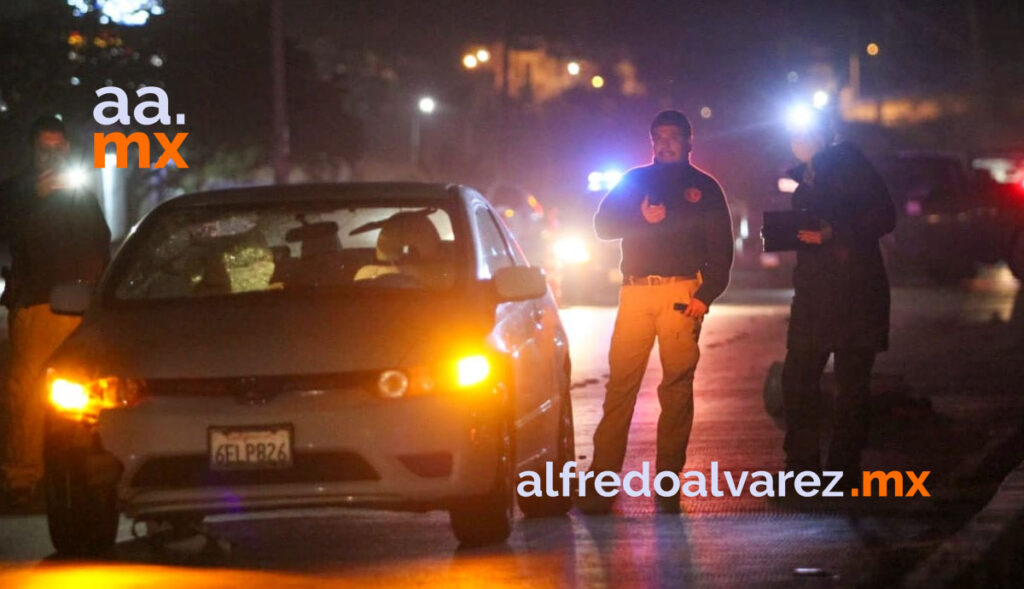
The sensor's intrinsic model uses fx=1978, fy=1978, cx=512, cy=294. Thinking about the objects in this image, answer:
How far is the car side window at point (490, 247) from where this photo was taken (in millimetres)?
8320

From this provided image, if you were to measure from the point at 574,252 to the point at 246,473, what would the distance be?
2088 cm

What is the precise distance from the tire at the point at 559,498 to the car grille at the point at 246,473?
1639 millimetres

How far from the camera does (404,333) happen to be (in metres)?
7.51

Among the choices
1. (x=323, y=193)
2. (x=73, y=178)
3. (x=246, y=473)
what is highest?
(x=73, y=178)

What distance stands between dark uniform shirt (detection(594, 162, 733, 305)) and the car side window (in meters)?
0.60

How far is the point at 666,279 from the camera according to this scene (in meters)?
9.30

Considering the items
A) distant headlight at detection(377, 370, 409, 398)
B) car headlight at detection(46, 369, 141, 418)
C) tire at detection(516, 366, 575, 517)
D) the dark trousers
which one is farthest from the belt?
car headlight at detection(46, 369, 141, 418)

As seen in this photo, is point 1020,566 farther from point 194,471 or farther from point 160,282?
point 160,282

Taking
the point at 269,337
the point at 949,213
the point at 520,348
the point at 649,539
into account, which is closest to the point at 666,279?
the point at 520,348

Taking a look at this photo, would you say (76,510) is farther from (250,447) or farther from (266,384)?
(266,384)

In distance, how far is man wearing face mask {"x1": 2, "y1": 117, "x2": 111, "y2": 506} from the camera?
9.69 metres

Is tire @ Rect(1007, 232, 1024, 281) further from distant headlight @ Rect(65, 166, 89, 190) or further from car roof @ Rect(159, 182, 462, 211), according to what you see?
car roof @ Rect(159, 182, 462, 211)

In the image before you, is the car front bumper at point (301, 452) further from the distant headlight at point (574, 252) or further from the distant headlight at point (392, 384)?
the distant headlight at point (574, 252)

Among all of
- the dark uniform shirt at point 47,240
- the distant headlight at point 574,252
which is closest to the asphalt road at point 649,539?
the dark uniform shirt at point 47,240
